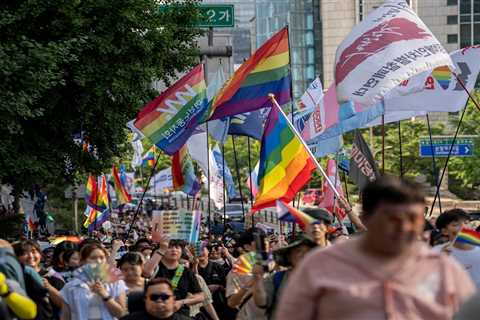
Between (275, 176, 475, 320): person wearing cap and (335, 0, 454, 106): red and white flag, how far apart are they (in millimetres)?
9540

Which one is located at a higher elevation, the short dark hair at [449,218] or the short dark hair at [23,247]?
the short dark hair at [449,218]

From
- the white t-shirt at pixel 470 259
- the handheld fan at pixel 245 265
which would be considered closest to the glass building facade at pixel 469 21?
the handheld fan at pixel 245 265

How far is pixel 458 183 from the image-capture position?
91.8 meters

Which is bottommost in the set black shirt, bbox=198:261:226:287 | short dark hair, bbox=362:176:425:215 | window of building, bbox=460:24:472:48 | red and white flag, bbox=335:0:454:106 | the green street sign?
black shirt, bbox=198:261:226:287

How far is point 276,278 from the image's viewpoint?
7.69 metres

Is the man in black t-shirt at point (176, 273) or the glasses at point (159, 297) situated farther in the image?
the man in black t-shirt at point (176, 273)

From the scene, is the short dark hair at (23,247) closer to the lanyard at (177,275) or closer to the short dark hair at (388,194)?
the lanyard at (177,275)

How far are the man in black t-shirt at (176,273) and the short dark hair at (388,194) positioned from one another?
551 centimetres

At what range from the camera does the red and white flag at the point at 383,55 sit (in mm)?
14359

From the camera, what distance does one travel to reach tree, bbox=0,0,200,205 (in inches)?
757

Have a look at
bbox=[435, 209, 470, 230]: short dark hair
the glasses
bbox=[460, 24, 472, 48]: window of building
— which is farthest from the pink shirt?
bbox=[460, 24, 472, 48]: window of building

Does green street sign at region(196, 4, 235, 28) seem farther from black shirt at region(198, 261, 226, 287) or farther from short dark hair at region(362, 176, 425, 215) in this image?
short dark hair at region(362, 176, 425, 215)

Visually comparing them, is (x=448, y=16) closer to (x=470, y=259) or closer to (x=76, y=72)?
(x=76, y=72)

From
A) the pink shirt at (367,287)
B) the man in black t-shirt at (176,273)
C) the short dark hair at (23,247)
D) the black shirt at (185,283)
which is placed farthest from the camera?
the black shirt at (185,283)
